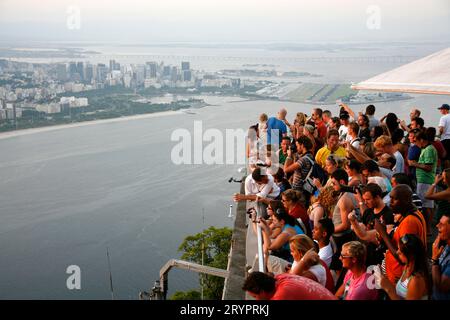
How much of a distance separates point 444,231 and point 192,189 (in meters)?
38.9

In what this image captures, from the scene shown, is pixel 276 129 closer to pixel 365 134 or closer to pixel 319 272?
pixel 365 134

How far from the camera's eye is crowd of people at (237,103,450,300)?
2.72 m

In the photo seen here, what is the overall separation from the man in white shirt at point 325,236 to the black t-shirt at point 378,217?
11.8 inches

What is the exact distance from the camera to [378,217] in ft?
11.7

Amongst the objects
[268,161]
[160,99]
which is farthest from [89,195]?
[268,161]

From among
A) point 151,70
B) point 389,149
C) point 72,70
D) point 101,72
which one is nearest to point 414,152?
point 389,149

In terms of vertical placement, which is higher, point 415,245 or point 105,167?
point 415,245

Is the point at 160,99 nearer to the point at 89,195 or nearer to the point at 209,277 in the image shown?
the point at 89,195

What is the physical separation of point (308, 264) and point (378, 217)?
2.67 feet

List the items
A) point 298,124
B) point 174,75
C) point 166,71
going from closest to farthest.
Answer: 1. point 298,124
2. point 174,75
3. point 166,71

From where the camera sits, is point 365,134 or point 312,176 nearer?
point 312,176

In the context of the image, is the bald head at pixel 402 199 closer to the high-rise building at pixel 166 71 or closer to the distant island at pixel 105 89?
the distant island at pixel 105 89

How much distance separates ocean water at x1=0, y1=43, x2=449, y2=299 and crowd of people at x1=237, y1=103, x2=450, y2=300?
12.6 meters

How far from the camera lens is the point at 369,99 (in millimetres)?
19344
